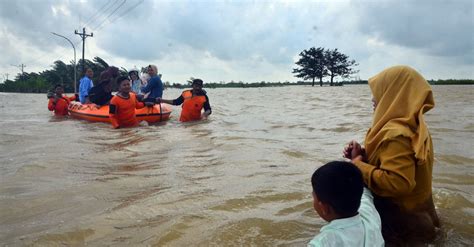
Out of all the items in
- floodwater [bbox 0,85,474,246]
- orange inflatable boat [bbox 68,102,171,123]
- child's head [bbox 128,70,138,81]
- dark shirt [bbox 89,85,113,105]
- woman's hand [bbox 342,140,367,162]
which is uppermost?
child's head [bbox 128,70,138,81]

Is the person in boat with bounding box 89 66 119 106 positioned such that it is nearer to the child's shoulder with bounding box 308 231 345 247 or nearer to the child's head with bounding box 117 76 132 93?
the child's head with bounding box 117 76 132 93

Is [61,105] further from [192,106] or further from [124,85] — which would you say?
[124,85]

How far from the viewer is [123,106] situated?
30.2ft

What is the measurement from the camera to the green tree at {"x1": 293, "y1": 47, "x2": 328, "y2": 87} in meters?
57.2

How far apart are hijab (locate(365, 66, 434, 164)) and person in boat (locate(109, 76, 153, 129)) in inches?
281

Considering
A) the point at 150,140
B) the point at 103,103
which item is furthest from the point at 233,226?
the point at 103,103

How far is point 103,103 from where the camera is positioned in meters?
11.0

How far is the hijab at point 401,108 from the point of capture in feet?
7.55

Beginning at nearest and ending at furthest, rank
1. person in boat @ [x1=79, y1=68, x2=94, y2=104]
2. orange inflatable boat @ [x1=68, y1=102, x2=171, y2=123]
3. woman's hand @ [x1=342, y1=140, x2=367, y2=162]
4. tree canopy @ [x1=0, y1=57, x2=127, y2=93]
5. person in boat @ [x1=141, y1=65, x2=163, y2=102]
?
woman's hand @ [x1=342, y1=140, x2=367, y2=162]
orange inflatable boat @ [x1=68, y1=102, x2=171, y2=123]
person in boat @ [x1=141, y1=65, x2=163, y2=102]
person in boat @ [x1=79, y1=68, x2=94, y2=104]
tree canopy @ [x1=0, y1=57, x2=127, y2=93]

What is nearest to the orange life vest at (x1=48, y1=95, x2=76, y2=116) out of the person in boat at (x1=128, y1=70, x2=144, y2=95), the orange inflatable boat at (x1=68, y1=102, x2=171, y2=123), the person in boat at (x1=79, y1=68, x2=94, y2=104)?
the person in boat at (x1=79, y1=68, x2=94, y2=104)

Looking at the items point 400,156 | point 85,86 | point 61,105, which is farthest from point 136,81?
point 400,156

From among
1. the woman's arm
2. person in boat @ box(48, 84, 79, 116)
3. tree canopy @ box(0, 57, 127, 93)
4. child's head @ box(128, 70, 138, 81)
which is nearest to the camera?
the woman's arm

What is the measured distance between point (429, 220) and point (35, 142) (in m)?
7.47

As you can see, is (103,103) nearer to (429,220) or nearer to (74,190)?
(74,190)
